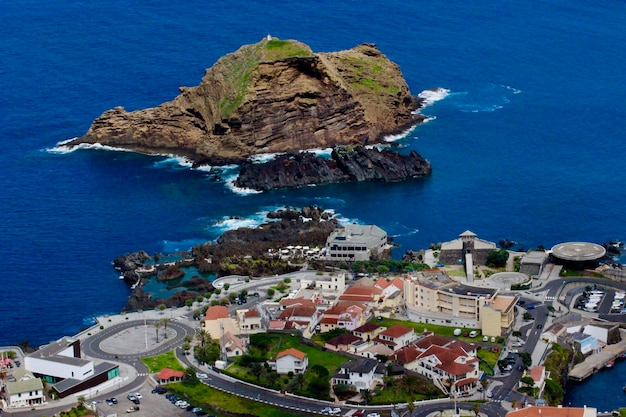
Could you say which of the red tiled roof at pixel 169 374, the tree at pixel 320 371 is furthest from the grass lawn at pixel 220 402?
the tree at pixel 320 371

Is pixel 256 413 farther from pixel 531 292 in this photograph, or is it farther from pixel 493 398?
pixel 531 292

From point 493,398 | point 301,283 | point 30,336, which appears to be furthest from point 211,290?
point 493,398

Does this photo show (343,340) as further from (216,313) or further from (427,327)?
(216,313)

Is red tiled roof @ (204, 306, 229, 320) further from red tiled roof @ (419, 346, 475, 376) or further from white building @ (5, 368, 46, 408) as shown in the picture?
red tiled roof @ (419, 346, 475, 376)

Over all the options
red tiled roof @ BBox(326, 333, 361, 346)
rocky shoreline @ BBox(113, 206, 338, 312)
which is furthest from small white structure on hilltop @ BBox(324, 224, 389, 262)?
red tiled roof @ BBox(326, 333, 361, 346)

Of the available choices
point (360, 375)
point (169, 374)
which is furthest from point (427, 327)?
point (169, 374)

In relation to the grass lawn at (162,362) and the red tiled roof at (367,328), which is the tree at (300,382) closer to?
the red tiled roof at (367,328)
